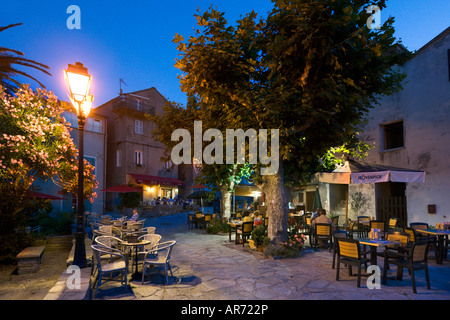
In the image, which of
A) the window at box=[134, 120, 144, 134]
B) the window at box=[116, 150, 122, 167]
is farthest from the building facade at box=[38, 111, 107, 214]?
the window at box=[134, 120, 144, 134]

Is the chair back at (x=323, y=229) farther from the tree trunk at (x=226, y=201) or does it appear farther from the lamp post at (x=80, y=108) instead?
the lamp post at (x=80, y=108)

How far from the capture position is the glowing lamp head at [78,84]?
616 centimetres

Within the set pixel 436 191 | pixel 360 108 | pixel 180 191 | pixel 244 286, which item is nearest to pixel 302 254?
pixel 244 286

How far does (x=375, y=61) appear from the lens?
22.6ft

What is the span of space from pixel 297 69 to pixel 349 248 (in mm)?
4488

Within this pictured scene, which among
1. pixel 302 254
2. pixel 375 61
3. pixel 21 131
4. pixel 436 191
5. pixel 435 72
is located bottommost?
pixel 302 254

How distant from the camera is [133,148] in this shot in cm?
2722

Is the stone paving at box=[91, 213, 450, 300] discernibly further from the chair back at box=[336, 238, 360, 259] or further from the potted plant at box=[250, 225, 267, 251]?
the potted plant at box=[250, 225, 267, 251]

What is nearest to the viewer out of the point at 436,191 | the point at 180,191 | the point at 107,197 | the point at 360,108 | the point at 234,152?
the point at 360,108

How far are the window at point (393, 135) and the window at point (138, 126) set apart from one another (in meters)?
22.4

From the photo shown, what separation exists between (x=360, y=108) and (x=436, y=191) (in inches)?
305

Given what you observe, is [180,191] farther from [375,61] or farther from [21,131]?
[375,61]

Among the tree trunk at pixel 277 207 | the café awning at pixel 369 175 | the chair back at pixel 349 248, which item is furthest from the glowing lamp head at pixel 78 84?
the café awning at pixel 369 175


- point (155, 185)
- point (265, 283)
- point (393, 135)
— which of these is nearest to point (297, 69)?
point (265, 283)
